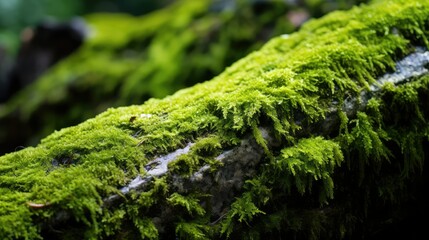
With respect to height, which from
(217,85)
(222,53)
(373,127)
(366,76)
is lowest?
(373,127)

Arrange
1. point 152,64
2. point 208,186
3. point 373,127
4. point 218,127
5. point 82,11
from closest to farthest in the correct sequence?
1. point 208,186
2. point 218,127
3. point 373,127
4. point 152,64
5. point 82,11

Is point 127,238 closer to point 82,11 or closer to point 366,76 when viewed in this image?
point 366,76

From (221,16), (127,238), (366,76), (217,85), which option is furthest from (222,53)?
(127,238)

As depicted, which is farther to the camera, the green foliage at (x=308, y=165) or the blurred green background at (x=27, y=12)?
the blurred green background at (x=27, y=12)

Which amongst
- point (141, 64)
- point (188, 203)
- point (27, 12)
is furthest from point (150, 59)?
point (27, 12)

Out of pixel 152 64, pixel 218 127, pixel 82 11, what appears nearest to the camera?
pixel 218 127

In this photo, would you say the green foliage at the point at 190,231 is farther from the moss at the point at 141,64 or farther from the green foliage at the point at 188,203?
the moss at the point at 141,64

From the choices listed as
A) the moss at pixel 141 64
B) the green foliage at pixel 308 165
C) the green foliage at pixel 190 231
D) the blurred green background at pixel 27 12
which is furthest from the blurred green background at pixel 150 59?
the blurred green background at pixel 27 12

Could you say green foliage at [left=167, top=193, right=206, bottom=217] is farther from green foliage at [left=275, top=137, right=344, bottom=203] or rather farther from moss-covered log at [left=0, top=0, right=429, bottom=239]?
Result: green foliage at [left=275, top=137, right=344, bottom=203]

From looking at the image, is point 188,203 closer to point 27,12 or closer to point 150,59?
point 150,59
